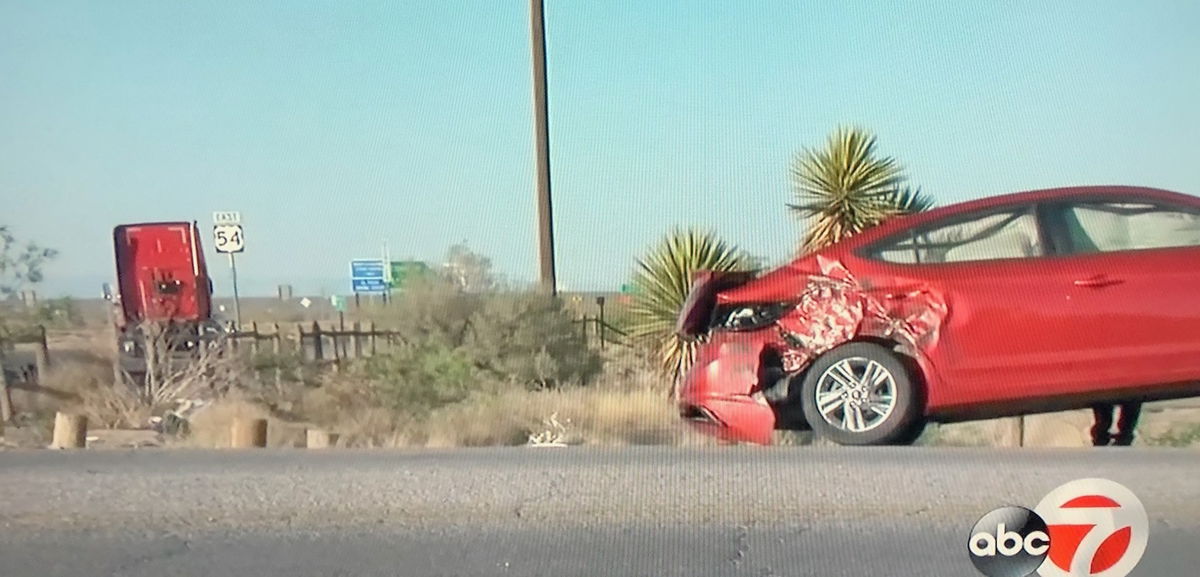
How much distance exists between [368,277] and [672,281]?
7.76 ft

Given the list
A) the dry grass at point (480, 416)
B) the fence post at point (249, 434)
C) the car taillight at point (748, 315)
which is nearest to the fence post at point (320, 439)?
the dry grass at point (480, 416)

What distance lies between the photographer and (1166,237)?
8727mm

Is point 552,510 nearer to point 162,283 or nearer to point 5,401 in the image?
point 162,283

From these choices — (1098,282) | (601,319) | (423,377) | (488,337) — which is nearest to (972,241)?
(1098,282)

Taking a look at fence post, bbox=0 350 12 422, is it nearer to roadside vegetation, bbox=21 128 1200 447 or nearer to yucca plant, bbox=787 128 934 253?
roadside vegetation, bbox=21 128 1200 447

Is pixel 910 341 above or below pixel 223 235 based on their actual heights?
below

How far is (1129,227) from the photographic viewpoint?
28.7ft

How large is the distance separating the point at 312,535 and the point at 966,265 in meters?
4.45

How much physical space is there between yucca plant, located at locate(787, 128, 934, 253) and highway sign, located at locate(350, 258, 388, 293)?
10.3ft

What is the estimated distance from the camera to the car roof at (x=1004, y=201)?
876 cm

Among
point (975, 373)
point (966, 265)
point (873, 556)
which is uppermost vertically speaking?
point (966, 265)

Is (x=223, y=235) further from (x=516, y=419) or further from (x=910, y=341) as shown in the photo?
(x=910, y=341)

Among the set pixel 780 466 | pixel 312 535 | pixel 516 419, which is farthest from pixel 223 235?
pixel 780 466

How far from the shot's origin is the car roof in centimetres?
876
